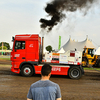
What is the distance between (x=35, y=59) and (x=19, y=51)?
1.27 meters

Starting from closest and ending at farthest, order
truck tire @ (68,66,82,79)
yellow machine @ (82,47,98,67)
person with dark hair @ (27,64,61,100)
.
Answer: person with dark hair @ (27,64,61,100) < truck tire @ (68,66,82,79) < yellow machine @ (82,47,98,67)

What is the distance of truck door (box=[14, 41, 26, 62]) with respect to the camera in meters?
9.41

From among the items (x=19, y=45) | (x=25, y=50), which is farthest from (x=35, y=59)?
(x=19, y=45)

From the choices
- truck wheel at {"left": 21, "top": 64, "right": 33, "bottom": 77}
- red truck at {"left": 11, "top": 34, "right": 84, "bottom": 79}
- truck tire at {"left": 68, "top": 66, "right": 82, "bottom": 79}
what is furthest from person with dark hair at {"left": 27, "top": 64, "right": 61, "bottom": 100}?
truck wheel at {"left": 21, "top": 64, "right": 33, "bottom": 77}

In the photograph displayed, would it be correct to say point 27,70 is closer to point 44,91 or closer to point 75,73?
point 75,73

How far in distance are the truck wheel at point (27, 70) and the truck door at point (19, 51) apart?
573mm

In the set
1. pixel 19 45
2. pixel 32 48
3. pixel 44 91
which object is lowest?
pixel 44 91

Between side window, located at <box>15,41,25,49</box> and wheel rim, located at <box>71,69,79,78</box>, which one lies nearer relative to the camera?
wheel rim, located at <box>71,69,79,78</box>

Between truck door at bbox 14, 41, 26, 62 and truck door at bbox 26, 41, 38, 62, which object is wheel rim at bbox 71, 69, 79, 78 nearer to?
truck door at bbox 26, 41, 38, 62

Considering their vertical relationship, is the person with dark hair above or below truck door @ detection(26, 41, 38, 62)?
below

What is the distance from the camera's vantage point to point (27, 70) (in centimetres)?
946

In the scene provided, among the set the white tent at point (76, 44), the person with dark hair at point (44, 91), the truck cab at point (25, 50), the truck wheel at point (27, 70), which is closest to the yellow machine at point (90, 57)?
the truck cab at point (25, 50)

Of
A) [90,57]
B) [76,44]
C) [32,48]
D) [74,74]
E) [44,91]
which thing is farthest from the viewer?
[76,44]

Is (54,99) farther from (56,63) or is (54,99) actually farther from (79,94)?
(56,63)
